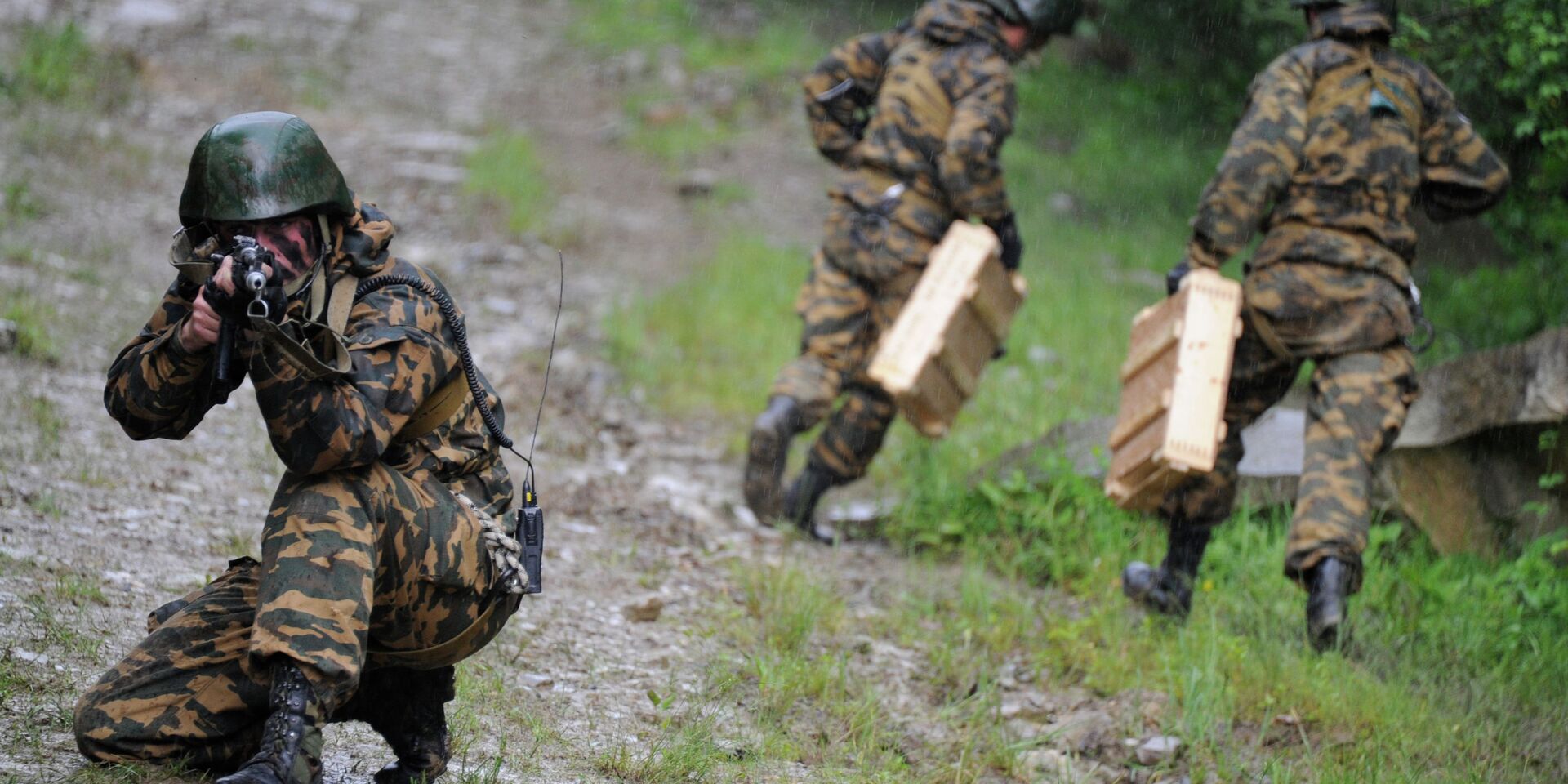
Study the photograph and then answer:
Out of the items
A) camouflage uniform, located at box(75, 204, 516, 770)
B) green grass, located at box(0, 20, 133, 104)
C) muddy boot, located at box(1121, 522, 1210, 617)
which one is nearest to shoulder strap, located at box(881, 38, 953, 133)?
muddy boot, located at box(1121, 522, 1210, 617)

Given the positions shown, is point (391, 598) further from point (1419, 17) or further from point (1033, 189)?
point (1033, 189)

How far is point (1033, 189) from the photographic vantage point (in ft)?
37.0

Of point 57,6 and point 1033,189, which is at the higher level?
point 57,6

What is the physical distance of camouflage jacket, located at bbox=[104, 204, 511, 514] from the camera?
8.88 feet

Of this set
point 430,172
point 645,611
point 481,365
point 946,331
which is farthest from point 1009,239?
point 430,172

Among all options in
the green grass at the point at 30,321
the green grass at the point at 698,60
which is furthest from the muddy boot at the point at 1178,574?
the green grass at the point at 698,60

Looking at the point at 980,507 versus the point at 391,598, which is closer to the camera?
the point at 391,598

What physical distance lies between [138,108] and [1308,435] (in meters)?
8.88

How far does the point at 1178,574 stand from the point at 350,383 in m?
3.51

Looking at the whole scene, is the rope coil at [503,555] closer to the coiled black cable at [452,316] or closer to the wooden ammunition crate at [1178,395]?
the coiled black cable at [452,316]

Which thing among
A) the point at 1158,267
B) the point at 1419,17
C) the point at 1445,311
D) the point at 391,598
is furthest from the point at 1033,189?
the point at 391,598

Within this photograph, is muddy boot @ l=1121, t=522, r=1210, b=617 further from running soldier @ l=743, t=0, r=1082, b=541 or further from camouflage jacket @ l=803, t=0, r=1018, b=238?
camouflage jacket @ l=803, t=0, r=1018, b=238

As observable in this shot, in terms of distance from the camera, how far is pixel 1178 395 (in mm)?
4684

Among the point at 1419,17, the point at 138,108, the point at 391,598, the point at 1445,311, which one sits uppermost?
the point at 391,598
